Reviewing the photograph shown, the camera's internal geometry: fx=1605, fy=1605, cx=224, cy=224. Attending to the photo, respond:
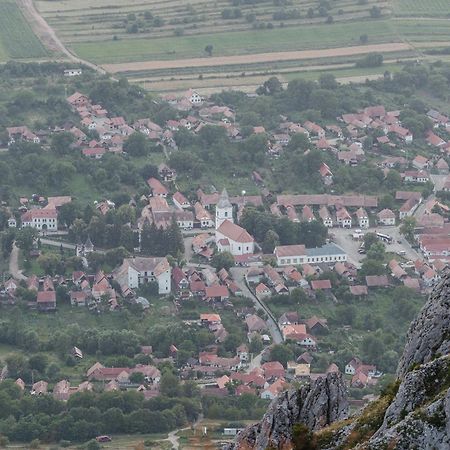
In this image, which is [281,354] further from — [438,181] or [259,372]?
[438,181]

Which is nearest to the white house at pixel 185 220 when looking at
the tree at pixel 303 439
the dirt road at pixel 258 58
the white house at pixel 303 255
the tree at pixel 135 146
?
the white house at pixel 303 255

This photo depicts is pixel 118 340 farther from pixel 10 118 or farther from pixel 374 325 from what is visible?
pixel 10 118

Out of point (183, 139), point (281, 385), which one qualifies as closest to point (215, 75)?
point (183, 139)

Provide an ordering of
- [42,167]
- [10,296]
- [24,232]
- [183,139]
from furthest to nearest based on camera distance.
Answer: [183,139], [42,167], [24,232], [10,296]

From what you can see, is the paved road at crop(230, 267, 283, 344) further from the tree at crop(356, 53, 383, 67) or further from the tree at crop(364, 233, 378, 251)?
the tree at crop(356, 53, 383, 67)

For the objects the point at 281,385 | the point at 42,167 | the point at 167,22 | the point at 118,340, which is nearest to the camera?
the point at 281,385

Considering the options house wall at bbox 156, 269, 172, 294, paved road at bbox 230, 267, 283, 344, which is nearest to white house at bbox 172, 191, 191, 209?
paved road at bbox 230, 267, 283, 344
